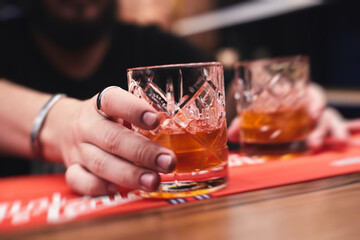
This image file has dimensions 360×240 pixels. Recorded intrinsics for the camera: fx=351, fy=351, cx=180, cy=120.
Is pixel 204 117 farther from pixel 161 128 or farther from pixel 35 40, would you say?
pixel 35 40

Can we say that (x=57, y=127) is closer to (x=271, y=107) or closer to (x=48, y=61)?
(x=271, y=107)

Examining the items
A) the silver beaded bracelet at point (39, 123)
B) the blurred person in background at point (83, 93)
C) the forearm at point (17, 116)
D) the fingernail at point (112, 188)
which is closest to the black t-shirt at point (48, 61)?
the blurred person in background at point (83, 93)

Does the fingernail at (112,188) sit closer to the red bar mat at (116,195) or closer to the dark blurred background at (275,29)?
the red bar mat at (116,195)

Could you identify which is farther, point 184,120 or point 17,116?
point 17,116

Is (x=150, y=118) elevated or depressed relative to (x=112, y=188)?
elevated

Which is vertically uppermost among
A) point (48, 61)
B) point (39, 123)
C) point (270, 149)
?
point (48, 61)

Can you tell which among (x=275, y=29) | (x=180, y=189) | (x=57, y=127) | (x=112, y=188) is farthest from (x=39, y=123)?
(x=275, y=29)

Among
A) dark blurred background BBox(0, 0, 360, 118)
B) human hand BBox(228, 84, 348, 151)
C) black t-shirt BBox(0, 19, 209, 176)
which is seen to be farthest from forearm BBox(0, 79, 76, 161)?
dark blurred background BBox(0, 0, 360, 118)
